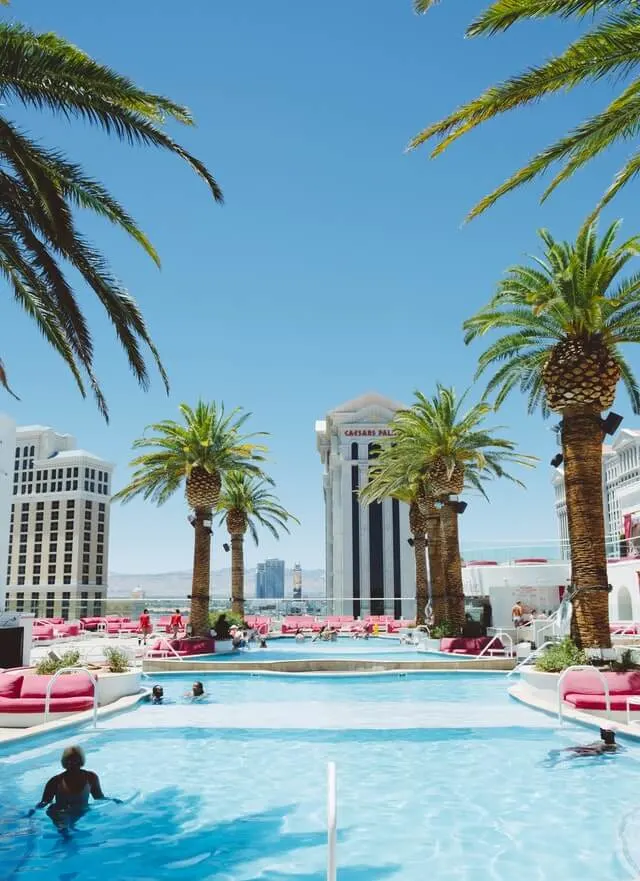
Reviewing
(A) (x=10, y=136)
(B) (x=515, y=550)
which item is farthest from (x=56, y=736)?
(B) (x=515, y=550)

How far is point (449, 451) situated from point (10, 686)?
62.5 feet

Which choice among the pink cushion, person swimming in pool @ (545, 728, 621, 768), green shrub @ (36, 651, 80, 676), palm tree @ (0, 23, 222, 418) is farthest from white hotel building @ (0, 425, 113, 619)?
palm tree @ (0, 23, 222, 418)

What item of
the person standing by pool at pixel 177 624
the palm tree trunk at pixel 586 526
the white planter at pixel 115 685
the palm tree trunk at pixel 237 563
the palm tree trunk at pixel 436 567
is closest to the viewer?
the white planter at pixel 115 685

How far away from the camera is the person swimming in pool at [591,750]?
1063 cm

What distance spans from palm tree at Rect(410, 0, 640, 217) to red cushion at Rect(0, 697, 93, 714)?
1027cm

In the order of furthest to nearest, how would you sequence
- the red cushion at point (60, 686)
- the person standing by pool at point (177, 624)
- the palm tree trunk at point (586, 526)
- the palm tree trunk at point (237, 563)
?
the palm tree trunk at point (237, 563) < the person standing by pool at point (177, 624) < the palm tree trunk at point (586, 526) < the red cushion at point (60, 686)

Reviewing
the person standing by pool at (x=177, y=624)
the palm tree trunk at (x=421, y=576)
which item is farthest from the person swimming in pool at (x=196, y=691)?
the palm tree trunk at (x=421, y=576)

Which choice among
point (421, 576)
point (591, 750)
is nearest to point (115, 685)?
point (591, 750)

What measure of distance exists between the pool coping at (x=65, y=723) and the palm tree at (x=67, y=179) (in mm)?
4939

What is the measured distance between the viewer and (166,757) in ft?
38.2

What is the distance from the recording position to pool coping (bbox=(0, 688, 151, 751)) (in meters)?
11.4

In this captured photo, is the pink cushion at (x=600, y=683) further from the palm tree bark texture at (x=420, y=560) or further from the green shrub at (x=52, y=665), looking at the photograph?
the palm tree bark texture at (x=420, y=560)

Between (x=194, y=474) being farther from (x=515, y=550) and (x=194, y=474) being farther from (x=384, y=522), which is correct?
(x=384, y=522)

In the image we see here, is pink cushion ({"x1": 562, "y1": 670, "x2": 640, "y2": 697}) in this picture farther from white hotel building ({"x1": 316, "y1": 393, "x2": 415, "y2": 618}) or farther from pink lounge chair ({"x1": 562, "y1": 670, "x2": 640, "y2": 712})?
white hotel building ({"x1": 316, "y1": 393, "x2": 415, "y2": 618})
